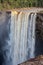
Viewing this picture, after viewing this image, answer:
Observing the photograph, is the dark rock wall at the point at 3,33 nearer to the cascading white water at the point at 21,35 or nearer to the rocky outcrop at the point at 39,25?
the cascading white water at the point at 21,35

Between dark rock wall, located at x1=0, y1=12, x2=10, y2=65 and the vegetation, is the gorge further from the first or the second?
the vegetation

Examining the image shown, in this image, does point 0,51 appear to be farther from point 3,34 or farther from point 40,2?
point 40,2

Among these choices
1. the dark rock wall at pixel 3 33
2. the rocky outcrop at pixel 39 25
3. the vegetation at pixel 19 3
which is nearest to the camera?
the dark rock wall at pixel 3 33

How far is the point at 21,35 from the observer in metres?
12.3

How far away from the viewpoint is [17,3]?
1664 cm

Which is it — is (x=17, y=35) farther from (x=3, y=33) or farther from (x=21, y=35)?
(x=3, y=33)

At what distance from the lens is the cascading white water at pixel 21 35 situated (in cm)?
1227

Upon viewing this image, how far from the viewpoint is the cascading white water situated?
40.2 feet

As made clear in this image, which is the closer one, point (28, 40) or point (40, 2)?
point (28, 40)

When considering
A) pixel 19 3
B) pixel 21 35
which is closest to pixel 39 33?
pixel 21 35

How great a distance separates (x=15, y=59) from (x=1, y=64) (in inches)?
25.5

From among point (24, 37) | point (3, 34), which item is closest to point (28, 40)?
point (24, 37)

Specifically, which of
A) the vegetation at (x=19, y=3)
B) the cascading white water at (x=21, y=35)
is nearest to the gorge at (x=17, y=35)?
the cascading white water at (x=21, y=35)

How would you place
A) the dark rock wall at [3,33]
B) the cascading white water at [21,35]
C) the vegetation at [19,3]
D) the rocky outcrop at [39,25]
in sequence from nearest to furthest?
the cascading white water at [21,35] → the dark rock wall at [3,33] → the rocky outcrop at [39,25] → the vegetation at [19,3]
